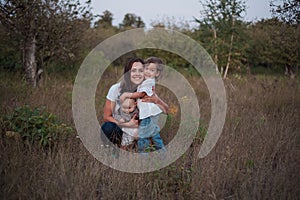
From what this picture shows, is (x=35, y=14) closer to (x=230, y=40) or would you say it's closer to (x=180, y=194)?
(x=180, y=194)

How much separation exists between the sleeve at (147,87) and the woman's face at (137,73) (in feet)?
0.25

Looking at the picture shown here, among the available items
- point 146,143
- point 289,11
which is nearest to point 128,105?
point 146,143

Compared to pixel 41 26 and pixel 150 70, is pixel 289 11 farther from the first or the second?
pixel 41 26

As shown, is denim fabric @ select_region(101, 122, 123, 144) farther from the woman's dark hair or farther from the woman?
the woman's dark hair

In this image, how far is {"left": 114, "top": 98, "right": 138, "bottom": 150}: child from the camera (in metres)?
3.29

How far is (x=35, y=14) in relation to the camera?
6.11 m

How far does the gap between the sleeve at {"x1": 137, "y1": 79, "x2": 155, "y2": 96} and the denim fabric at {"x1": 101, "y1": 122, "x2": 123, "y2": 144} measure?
0.55 meters

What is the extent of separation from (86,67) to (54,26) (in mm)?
2127

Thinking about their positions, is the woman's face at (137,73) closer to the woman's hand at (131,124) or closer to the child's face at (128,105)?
the child's face at (128,105)

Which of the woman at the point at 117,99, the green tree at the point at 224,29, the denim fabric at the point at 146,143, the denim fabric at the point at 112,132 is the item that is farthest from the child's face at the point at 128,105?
the green tree at the point at 224,29

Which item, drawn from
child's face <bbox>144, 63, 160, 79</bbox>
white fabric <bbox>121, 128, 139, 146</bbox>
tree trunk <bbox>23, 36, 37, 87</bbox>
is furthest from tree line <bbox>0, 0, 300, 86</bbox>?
white fabric <bbox>121, 128, 139, 146</bbox>

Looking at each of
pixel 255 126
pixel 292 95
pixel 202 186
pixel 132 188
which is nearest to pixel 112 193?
pixel 132 188

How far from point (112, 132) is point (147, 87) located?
0.71 meters

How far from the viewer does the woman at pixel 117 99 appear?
3.33m
